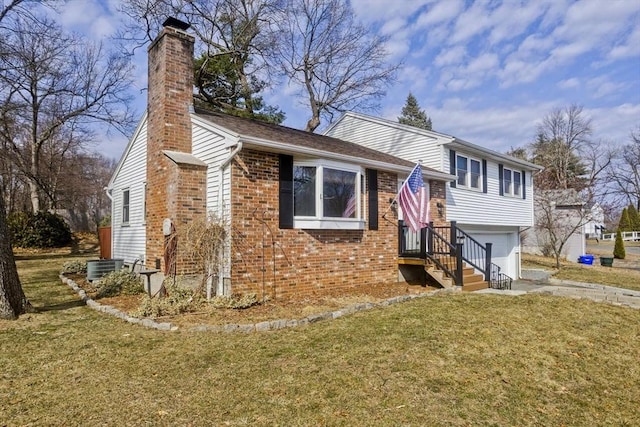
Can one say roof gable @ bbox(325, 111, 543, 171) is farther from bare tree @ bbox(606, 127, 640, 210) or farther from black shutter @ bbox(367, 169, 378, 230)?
bare tree @ bbox(606, 127, 640, 210)

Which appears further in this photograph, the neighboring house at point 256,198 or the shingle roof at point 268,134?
the shingle roof at point 268,134

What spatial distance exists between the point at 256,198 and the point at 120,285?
3.83m

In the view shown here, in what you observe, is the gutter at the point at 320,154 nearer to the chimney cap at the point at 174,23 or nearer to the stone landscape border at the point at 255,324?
the stone landscape border at the point at 255,324

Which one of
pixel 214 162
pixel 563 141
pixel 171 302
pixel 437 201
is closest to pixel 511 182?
pixel 437 201

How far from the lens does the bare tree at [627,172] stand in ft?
112

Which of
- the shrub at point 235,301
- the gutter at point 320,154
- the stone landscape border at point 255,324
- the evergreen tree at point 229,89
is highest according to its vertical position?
the evergreen tree at point 229,89

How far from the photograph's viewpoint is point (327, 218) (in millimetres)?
8422

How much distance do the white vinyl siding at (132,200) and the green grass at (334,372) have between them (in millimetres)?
4206

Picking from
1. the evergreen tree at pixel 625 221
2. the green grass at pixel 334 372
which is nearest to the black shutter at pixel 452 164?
the green grass at pixel 334 372

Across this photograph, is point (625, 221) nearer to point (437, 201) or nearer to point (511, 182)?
point (511, 182)

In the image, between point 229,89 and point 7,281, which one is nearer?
point 7,281

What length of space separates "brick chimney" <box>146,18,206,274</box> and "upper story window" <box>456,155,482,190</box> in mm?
8888

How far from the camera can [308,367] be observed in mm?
4270

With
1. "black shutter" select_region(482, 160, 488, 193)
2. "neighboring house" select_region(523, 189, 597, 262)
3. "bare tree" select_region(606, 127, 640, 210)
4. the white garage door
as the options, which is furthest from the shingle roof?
"bare tree" select_region(606, 127, 640, 210)
